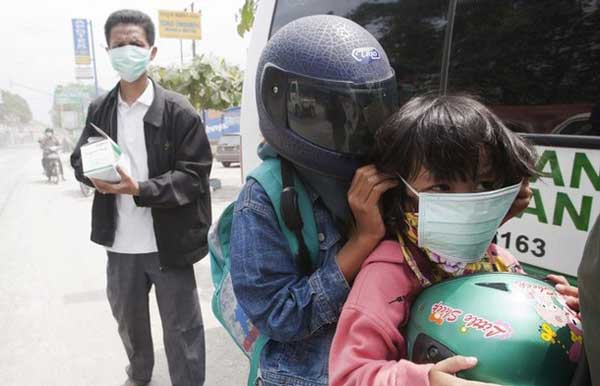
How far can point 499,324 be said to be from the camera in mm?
767

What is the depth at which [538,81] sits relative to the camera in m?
1.56

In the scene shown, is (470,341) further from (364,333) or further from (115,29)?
(115,29)

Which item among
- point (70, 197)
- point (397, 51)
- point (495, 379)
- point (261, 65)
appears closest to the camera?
point (495, 379)

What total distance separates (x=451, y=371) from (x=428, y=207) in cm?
29

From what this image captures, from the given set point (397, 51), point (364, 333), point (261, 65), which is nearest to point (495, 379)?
point (364, 333)

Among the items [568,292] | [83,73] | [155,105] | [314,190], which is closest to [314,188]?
[314,190]

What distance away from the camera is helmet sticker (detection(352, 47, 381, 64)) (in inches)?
37.5

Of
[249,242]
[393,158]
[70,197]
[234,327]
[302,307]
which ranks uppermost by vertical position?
[393,158]

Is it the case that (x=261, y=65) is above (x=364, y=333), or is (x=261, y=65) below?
above

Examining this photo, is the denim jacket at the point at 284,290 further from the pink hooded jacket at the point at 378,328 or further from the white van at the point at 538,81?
the white van at the point at 538,81

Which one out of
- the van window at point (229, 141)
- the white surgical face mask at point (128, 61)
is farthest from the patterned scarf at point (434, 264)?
the van window at point (229, 141)

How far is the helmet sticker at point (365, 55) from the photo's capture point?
3.12 ft

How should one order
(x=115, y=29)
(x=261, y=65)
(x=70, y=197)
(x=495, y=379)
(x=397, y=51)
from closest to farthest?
(x=495, y=379), (x=261, y=65), (x=397, y=51), (x=115, y=29), (x=70, y=197)

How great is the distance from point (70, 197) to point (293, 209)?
1074cm
